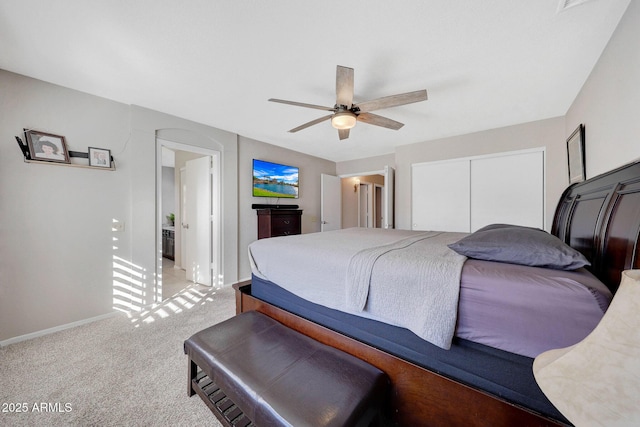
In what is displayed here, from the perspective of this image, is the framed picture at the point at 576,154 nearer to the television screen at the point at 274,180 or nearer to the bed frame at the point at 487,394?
the bed frame at the point at 487,394

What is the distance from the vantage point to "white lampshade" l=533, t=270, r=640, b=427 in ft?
1.19

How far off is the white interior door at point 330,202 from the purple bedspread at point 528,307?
4.04 meters

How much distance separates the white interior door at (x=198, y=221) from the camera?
3549mm

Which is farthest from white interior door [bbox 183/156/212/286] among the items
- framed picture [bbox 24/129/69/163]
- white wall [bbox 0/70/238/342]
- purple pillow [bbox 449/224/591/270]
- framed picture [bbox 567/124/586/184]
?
framed picture [bbox 567/124/586/184]

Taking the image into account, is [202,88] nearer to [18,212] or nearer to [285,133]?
[285,133]

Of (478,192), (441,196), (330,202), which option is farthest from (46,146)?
(478,192)

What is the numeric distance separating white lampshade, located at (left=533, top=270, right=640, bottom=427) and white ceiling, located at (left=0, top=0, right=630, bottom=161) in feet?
5.63

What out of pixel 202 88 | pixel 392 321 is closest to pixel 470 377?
pixel 392 321

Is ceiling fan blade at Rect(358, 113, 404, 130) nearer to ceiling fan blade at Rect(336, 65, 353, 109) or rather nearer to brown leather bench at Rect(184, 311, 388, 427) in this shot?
ceiling fan blade at Rect(336, 65, 353, 109)

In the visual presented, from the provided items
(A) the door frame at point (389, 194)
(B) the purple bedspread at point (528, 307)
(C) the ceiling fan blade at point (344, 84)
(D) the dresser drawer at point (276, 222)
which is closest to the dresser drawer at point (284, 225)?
(D) the dresser drawer at point (276, 222)

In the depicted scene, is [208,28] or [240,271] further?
Result: [240,271]

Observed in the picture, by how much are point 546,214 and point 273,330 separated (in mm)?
3865

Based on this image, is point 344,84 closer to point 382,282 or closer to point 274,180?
point 382,282

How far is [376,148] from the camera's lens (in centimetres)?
443
